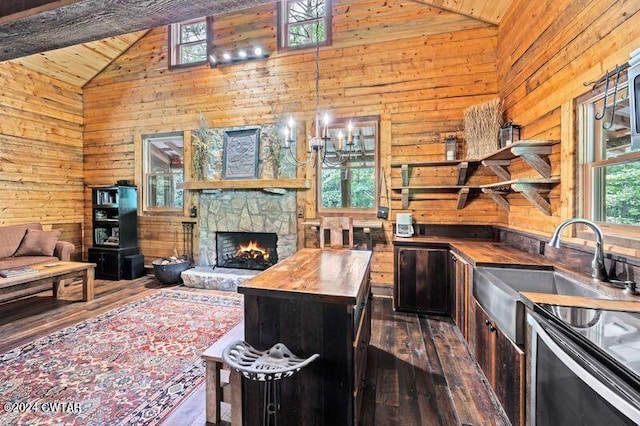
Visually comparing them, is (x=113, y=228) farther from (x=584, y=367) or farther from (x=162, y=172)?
(x=584, y=367)

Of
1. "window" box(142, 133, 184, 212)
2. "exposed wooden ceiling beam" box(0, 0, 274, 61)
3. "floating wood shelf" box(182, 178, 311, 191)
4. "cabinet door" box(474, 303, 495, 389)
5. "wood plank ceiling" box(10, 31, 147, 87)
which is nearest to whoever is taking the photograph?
"exposed wooden ceiling beam" box(0, 0, 274, 61)

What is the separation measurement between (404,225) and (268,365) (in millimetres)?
2860

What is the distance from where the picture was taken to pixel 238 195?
4.88m

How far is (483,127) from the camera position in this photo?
3.41 metres

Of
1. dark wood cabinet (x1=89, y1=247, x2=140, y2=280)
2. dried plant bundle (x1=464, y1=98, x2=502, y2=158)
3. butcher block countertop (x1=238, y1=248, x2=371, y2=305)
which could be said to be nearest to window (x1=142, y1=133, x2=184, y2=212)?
dark wood cabinet (x1=89, y1=247, x2=140, y2=280)

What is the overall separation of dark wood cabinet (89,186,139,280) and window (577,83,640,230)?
6.25 meters

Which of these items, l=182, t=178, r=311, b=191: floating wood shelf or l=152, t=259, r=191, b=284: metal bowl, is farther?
l=152, t=259, r=191, b=284: metal bowl

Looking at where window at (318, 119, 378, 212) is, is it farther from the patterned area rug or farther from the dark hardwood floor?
the patterned area rug

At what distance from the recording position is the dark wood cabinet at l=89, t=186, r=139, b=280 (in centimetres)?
512

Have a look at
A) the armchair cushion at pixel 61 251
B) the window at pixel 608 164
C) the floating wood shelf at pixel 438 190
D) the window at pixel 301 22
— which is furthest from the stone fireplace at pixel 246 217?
the window at pixel 608 164

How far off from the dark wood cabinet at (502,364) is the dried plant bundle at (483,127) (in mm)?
2047

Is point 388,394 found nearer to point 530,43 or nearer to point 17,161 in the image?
point 530,43

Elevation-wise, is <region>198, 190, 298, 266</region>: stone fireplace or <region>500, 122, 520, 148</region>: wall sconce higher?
<region>500, 122, 520, 148</region>: wall sconce

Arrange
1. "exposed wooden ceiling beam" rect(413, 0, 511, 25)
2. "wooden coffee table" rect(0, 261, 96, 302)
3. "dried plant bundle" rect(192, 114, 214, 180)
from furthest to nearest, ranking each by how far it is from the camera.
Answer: "dried plant bundle" rect(192, 114, 214, 180)
"exposed wooden ceiling beam" rect(413, 0, 511, 25)
"wooden coffee table" rect(0, 261, 96, 302)
